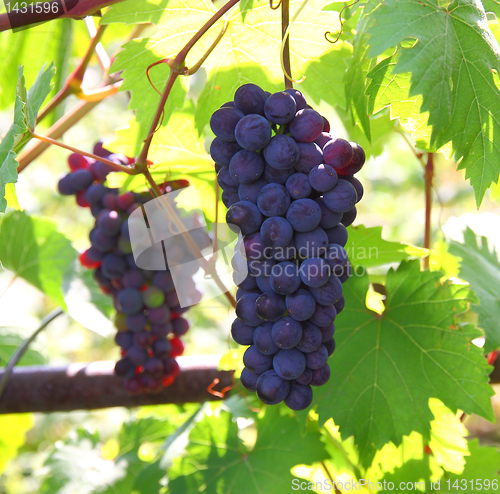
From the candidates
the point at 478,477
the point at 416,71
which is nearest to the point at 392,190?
the point at 478,477

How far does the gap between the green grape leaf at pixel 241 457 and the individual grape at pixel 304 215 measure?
0.53 meters

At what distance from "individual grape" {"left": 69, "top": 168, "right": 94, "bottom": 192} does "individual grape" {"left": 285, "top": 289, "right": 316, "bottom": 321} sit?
586 millimetres

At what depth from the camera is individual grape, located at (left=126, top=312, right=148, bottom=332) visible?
888mm

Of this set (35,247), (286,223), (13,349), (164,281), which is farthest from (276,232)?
(13,349)

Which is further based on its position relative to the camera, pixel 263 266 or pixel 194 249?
pixel 194 249

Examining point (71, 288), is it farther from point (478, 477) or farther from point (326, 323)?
point (478, 477)

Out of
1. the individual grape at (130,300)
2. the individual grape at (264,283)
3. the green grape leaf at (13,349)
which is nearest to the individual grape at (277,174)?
the individual grape at (264,283)

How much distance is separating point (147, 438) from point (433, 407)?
72 centimetres

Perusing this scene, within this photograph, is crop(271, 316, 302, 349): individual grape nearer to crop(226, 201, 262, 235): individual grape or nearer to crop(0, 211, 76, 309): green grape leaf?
crop(226, 201, 262, 235): individual grape

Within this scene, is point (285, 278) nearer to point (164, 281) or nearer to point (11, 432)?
point (164, 281)

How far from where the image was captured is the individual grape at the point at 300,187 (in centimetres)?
51

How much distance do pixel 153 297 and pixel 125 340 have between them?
0.12 meters

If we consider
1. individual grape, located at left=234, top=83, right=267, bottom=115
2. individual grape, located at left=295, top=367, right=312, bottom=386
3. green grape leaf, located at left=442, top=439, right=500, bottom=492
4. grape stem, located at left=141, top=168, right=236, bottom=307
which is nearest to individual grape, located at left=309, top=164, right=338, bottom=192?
individual grape, located at left=234, top=83, right=267, bottom=115

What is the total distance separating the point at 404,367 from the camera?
31.0 inches
